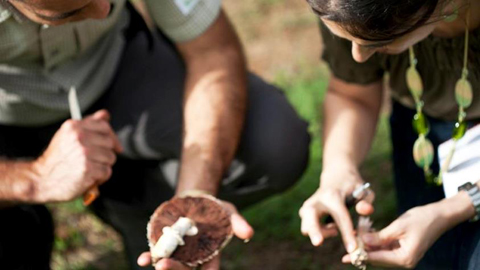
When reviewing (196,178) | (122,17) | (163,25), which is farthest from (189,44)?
(196,178)

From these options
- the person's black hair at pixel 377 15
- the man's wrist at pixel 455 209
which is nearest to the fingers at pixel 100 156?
the person's black hair at pixel 377 15

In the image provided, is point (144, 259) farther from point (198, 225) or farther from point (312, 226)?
point (312, 226)

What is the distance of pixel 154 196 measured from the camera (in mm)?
2543

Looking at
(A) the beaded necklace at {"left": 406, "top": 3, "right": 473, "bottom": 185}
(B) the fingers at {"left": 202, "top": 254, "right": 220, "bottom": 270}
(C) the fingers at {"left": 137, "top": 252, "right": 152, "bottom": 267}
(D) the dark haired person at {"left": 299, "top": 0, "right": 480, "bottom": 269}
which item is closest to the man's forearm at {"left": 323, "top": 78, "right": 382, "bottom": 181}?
(D) the dark haired person at {"left": 299, "top": 0, "right": 480, "bottom": 269}

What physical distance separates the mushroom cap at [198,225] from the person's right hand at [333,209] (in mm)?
189

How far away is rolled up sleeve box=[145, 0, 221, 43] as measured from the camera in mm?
2283

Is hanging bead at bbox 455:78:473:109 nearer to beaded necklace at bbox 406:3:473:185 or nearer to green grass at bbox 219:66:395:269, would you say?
beaded necklace at bbox 406:3:473:185

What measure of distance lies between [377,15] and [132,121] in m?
1.11

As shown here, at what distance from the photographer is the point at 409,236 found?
177cm

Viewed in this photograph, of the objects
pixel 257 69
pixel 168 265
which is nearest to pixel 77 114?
pixel 168 265

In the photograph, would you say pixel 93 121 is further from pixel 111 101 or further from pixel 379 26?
pixel 379 26

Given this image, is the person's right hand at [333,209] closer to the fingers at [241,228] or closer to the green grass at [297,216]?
the fingers at [241,228]

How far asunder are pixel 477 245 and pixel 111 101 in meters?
1.16

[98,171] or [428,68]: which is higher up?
[428,68]
